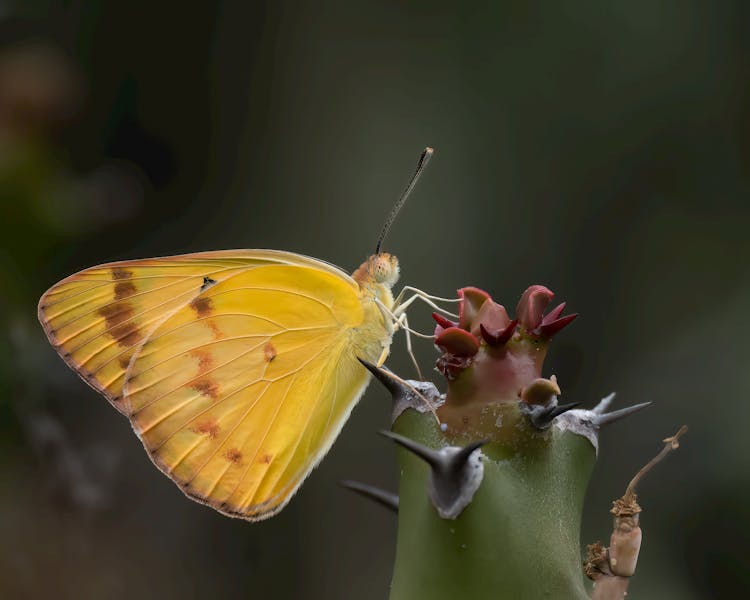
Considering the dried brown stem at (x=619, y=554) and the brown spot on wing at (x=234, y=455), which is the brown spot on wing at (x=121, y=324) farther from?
the dried brown stem at (x=619, y=554)

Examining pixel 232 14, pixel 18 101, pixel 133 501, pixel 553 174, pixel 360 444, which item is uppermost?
pixel 232 14

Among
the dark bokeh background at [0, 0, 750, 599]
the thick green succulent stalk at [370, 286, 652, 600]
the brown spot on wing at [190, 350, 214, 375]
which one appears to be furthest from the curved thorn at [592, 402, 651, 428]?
the dark bokeh background at [0, 0, 750, 599]

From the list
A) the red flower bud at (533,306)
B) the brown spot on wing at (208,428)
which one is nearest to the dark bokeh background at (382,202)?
the brown spot on wing at (208,428)

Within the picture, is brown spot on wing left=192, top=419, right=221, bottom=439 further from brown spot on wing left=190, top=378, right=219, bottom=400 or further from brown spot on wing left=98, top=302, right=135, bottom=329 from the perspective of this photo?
brown spot on wing left=98, top=302, right=135, bottom=329

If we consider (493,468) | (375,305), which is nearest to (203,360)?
(375,305)

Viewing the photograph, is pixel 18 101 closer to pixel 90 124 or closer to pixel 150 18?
pixel 90 124

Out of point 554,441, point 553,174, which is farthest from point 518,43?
point 554,441

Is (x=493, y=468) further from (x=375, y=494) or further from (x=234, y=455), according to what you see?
(x=234, y=455)
